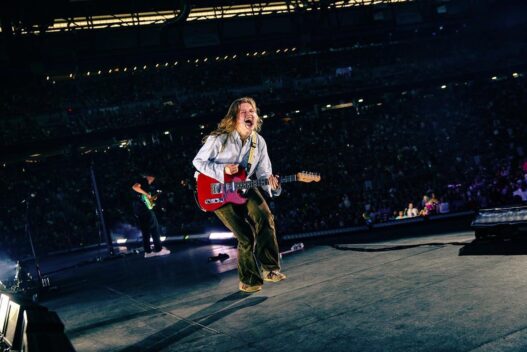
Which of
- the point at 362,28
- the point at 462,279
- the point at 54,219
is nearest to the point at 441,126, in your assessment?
the point at 362,28

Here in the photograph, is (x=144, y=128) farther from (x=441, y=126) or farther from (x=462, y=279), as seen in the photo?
(x=462, y=279)

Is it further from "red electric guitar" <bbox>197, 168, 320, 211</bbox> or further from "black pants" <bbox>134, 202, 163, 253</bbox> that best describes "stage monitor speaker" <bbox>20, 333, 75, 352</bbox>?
"black pants" <bbox>134, 202, 163, 253</bbox>

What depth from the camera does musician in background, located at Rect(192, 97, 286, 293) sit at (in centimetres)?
362

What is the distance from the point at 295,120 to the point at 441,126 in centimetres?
718

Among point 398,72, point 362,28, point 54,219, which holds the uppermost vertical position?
point 362,28

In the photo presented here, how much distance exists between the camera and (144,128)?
18703 millimetres

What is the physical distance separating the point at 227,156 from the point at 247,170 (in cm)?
21

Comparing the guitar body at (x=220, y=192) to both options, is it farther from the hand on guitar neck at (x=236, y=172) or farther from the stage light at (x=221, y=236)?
the stage light at (x=221, y=236)

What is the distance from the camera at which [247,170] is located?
375 centimetres

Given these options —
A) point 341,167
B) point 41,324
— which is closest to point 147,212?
point 41,324

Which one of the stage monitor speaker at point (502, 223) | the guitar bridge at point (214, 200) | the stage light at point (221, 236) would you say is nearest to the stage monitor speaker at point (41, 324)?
the guitar bridge at point (214, 200)

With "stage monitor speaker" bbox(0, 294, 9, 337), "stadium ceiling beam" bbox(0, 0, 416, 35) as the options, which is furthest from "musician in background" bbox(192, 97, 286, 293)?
"stadium ceiling beam" bbox(0, 0, 416, 35)

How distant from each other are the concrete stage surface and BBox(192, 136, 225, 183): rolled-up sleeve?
973 millimetres

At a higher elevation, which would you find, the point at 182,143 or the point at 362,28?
the point at 362,28
